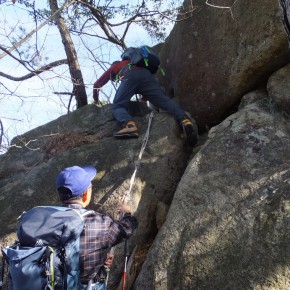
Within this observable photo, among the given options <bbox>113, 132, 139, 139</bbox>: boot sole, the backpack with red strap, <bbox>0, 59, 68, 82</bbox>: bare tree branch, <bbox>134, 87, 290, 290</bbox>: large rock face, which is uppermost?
<bbox>0, 59, 68, 82</bbox>: bare tree branch

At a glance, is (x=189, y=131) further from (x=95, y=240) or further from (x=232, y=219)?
(x=95, y=240)

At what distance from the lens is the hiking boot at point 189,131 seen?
20.0ft

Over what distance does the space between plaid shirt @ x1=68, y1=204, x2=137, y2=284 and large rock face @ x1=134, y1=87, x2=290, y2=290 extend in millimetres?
1001

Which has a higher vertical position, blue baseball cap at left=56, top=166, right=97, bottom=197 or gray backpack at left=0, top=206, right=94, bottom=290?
blue baseball cap at left=56, top=166, right=97, bottom=197

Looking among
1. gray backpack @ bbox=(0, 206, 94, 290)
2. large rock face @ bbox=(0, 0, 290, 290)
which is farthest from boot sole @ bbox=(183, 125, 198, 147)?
gray backpack @ bbox=(0, 206, 94, 290)

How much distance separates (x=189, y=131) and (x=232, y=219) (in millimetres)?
2290

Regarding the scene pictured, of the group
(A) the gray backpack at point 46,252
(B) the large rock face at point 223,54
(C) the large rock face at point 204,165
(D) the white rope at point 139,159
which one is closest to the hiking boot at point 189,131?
(C) the large rock face at point 204,165

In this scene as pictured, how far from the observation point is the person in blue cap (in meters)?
3.13

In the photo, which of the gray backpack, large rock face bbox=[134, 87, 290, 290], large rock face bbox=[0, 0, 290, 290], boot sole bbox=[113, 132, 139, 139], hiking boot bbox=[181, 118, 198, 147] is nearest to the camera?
the gray backpack

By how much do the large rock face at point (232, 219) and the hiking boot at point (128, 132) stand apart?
57.8 inches

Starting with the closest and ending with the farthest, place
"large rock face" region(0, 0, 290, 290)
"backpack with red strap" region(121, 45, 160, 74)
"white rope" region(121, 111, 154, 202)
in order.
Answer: "large rock face" region(0, 0, 290, 290), "white rope" region(121, 111, 154, 202), "backpack with red strap" region(121, 45, 160, 74)

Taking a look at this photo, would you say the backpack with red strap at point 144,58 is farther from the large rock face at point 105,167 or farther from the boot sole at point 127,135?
the boot sole at point 127,135

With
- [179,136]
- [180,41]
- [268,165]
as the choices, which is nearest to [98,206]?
[179,136]

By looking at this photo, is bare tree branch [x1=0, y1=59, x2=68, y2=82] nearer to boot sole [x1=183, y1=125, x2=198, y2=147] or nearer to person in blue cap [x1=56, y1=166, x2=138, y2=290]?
boot sole [x1=183, y1=125, x2=198, y2=147]
